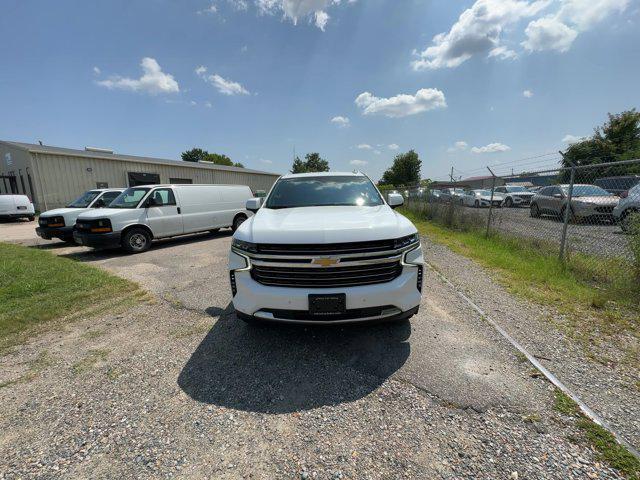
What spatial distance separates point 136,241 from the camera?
8.24 meters

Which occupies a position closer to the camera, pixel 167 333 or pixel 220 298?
pixel 167 333

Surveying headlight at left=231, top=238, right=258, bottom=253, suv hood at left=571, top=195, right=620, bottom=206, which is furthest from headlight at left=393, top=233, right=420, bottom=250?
suv hood at left=571, top=195, right=620, bottom=206

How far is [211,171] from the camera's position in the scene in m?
29.1

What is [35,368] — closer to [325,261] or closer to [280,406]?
[280,406]

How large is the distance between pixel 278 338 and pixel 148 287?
3.24m

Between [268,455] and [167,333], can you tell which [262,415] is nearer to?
[268,455]

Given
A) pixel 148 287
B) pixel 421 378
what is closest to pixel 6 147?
pixel 148 287

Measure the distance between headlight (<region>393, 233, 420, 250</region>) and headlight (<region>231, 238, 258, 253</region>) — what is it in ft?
4.18

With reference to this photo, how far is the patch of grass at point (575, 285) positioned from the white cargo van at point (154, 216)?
306 inches

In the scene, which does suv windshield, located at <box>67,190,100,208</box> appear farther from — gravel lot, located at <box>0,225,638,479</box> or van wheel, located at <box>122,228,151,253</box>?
gravel lot, located at <box>0,225,638,479</box>

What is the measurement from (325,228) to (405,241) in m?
0.77

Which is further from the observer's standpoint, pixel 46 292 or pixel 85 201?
pixel 85 201

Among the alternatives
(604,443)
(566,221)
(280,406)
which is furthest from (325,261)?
(566,221)

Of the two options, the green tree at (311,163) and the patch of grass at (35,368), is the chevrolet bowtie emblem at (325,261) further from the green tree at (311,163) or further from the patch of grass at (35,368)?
the green tree at (311,163)
